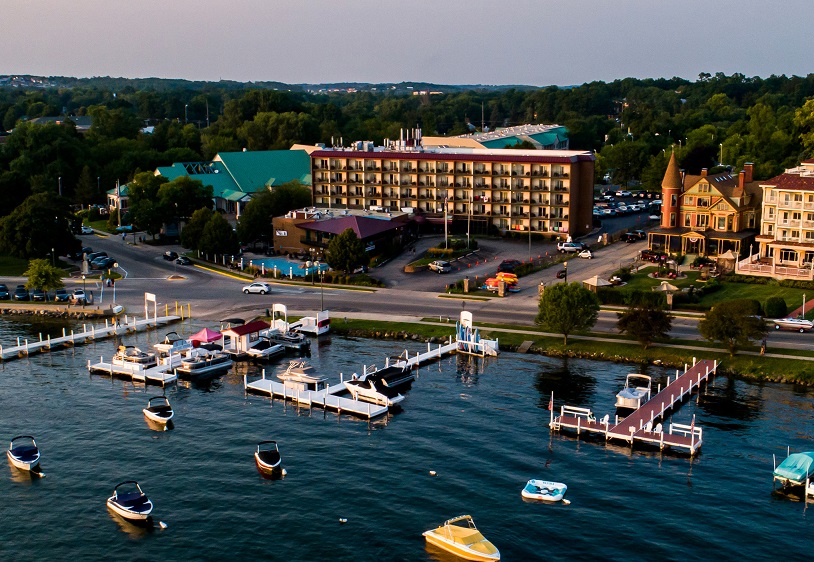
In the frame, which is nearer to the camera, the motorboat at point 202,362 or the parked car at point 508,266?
the motorboat at point 202,362

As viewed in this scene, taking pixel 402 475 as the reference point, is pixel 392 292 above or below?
above

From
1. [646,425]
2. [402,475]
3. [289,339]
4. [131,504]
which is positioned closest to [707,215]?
[289,339]

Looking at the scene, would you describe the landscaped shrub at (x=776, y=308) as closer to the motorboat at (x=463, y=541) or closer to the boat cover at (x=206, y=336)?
the motorboat at (x=463, y=541)

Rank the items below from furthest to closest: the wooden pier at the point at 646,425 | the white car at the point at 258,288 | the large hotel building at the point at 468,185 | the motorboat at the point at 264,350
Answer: the large hotel building at the point at 468,185 < the white car at the point at 258,288 < the motorboat at the point at 264,350 < the wooden pier at the point at 646,425

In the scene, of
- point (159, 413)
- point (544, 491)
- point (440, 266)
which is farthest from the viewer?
point (440, 266)

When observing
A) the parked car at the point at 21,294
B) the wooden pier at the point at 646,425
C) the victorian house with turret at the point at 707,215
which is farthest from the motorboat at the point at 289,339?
the victorian house with turret at the point at 707,215

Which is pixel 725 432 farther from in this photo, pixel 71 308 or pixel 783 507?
pixel 71 308

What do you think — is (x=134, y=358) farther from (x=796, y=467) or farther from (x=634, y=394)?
(x=796, y=467)

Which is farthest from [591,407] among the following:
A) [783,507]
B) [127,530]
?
[127,530]
